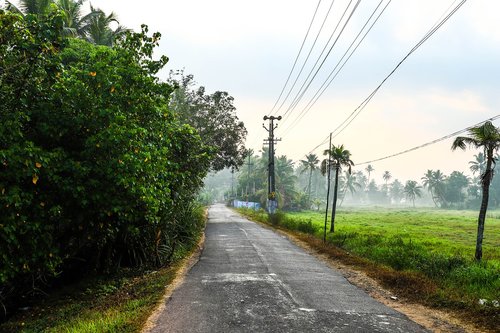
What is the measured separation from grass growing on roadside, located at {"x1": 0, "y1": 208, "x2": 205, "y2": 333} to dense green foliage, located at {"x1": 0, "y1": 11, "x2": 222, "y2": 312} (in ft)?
3.25

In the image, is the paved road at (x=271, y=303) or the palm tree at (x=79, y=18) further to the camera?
the palm tree at (x=79, y=18)

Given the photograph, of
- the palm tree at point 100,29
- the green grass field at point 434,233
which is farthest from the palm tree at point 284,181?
→ the palm tree at point 100,29

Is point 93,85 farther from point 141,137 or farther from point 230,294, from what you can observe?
point 230,294

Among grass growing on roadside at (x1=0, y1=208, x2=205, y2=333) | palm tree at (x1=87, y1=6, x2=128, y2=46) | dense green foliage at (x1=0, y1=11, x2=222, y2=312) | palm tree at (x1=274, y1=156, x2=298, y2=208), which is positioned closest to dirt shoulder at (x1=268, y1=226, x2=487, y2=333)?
grass growing on roadside at (x1=0, y1=208, x2=205, y2=333)

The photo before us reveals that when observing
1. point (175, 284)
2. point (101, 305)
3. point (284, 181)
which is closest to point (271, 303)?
point (175, 284)

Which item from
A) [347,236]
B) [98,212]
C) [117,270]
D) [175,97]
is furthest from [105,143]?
[175,97]

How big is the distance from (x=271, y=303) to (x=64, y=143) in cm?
635

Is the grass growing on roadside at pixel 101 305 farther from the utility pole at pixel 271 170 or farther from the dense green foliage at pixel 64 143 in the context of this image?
the utility pole at pixel 271 170

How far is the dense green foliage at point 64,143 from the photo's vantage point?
7430 mm

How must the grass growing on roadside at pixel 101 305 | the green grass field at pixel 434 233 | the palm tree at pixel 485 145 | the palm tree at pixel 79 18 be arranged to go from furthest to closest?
the palm tree at pixel 79 18 → the green grass field at pixel 434 233 → the palm tree at pixel 485 145 → the grass growing on roadside at pixel 101 305

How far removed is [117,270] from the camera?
472 inches

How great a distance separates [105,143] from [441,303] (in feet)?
28.4

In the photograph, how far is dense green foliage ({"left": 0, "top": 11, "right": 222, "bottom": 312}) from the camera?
293 inches

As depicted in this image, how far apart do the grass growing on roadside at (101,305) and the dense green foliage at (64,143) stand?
990 millimetres
